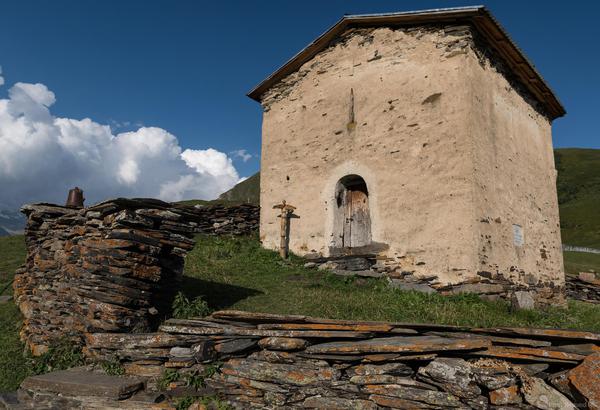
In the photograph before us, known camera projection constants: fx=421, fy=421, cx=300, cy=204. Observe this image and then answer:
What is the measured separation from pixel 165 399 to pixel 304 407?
1563mm

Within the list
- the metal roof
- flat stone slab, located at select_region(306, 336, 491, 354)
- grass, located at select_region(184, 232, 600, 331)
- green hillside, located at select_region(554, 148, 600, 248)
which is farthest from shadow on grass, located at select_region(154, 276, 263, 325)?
green hillside, located at select_region(554, 148, 600, 248)

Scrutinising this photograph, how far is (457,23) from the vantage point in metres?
9.69

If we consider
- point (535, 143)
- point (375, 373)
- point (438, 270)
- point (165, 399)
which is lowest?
point (165, 399)

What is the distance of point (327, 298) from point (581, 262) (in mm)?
20377

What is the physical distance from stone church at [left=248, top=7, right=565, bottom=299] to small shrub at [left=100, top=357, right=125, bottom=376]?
630 centimetres

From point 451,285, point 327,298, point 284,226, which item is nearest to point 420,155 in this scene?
point 451,285

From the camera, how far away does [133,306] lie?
5488 mm

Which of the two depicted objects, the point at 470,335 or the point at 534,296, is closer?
the point at 470,335

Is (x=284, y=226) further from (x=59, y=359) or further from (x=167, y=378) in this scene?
(x=167, y=378)

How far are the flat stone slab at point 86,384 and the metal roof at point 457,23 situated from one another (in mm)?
9478

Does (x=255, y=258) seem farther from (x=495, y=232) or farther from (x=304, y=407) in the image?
(x=304, y=407)

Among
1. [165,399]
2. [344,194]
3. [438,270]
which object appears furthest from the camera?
[344,194]

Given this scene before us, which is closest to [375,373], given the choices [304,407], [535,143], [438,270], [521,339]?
Answer: [304,407]

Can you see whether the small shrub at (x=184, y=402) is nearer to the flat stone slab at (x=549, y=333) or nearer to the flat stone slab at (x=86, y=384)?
the flat stone slab at (x=86, y=384)
